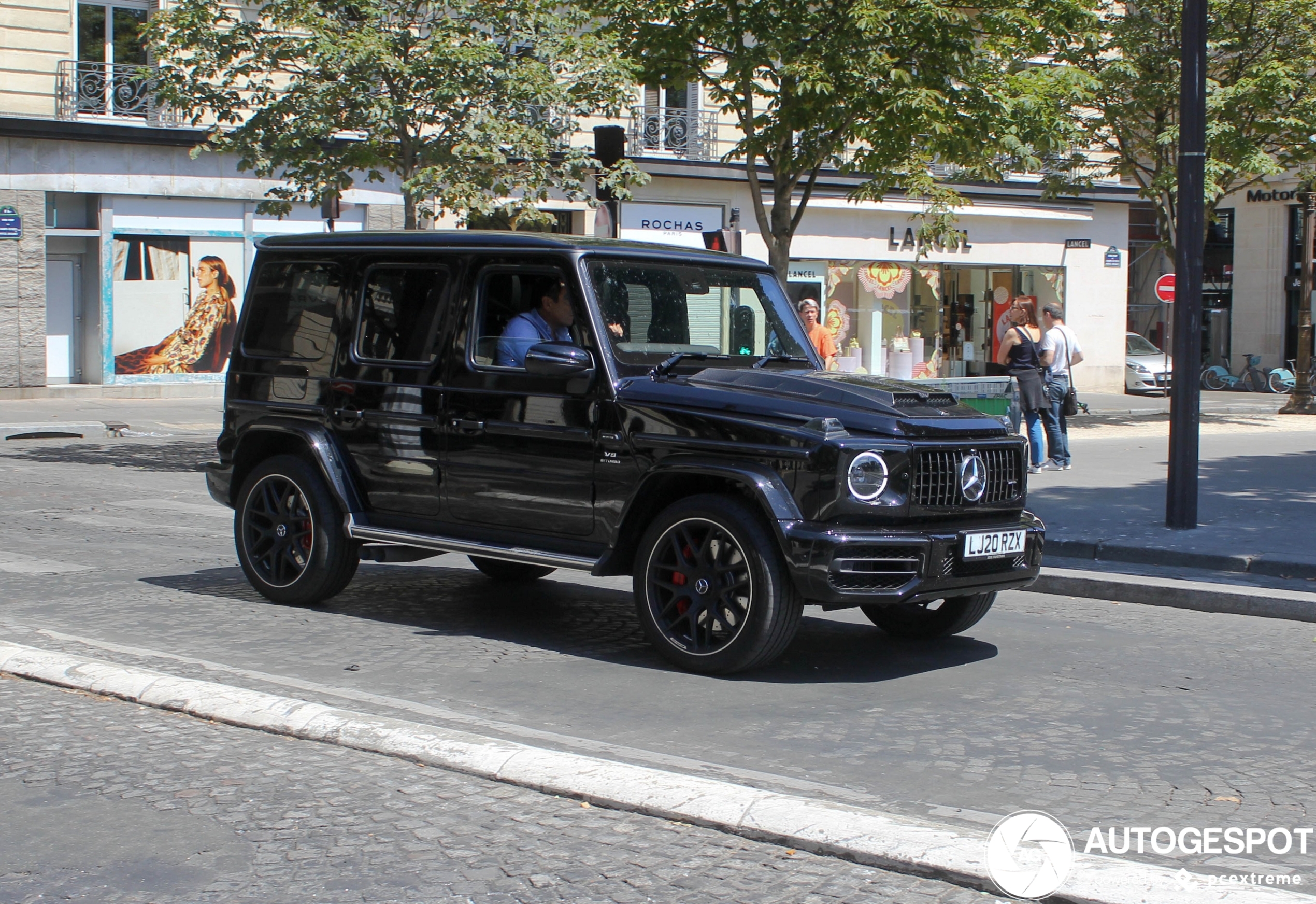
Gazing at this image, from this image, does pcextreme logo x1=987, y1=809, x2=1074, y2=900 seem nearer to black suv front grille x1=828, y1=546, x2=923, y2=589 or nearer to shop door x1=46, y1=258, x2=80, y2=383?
black suv front grille x1=828, y1=546, x2=923, y2=589

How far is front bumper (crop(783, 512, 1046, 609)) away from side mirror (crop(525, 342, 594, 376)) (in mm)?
1281

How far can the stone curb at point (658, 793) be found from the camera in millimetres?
3754

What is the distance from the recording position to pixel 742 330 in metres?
7.34

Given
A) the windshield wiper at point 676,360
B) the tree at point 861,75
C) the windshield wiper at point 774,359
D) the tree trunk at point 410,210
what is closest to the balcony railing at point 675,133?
the tree at point 861,75

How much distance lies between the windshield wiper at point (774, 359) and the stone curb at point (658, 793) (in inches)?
106

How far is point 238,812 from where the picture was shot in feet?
14.4

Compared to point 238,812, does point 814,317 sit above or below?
above


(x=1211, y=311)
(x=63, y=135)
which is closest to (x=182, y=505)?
(x=63, y=135)

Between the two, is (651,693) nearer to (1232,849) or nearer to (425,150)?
(1232,849)

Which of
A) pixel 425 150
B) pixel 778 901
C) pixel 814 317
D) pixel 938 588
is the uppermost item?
pixel 425 150

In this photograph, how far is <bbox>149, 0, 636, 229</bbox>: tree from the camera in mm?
16062

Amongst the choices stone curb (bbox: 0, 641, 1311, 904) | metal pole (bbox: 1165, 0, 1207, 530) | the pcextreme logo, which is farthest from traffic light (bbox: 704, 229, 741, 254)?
the pcextreme logo

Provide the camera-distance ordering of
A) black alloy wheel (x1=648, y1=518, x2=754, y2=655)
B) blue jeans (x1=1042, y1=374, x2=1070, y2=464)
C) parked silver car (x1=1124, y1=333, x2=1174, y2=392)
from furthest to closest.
Result: parked silver car (x1=1124, y1=333, x2=1174, y2=392) < blue jeans (x1=1042, y1=374, x2=1070, y2=464) < black alloy wheel (x1=648, y1=518, x2=754, y2=655)

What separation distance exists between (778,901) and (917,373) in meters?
28.4
